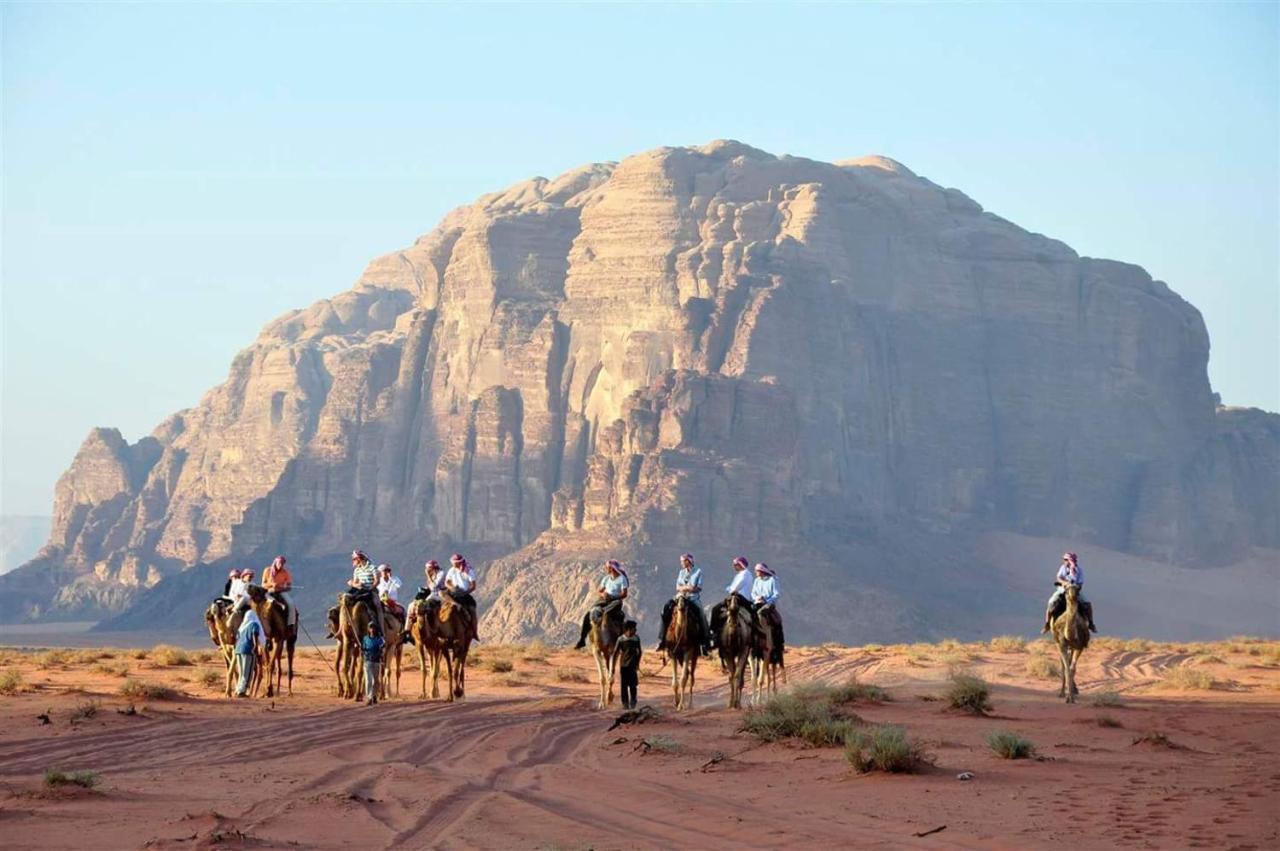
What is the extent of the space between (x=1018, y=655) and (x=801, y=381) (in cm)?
10589

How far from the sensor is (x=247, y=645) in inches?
1645

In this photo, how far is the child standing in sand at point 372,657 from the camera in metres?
40.9

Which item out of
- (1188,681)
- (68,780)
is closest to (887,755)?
(68,780)

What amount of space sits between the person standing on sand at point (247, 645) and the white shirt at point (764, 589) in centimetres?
924

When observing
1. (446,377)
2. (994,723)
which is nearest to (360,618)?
(994,723)

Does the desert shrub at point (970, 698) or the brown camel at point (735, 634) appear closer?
the desert shrub at point (970, 698)

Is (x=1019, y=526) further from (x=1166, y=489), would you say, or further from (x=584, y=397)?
(x=584, y=397)

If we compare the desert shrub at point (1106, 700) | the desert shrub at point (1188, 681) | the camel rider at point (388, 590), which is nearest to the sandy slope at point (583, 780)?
the desert shrub at point (1106, 700)

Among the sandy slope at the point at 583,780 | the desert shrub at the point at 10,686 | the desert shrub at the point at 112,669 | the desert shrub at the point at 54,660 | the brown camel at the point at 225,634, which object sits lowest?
the sandy slope at the point at 583,780

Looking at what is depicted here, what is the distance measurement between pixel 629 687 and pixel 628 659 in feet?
2.78

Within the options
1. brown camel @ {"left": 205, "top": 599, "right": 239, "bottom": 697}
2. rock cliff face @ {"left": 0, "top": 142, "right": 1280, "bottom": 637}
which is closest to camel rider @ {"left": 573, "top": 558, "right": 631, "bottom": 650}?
brown camel @ {"left": 205, "top": 599, "right": 239, "bottom": 697}

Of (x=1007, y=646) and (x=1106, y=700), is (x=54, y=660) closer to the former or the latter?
(x=1106, y=700)

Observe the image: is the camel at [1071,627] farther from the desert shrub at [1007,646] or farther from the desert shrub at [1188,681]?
the desert shrub at [1007,646]

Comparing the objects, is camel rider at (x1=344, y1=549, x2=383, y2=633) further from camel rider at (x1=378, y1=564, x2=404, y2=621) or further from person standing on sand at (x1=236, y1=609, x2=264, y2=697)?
person standing on sand at (x1=236, y1=609, x2=264, y2=697)
